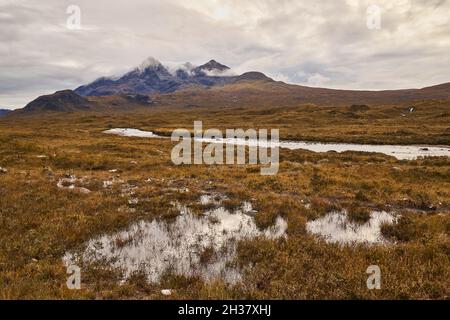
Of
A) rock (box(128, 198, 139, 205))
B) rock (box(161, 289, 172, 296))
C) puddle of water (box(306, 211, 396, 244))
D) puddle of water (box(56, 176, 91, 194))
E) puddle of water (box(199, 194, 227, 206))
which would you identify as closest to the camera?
rock (box(161, 289, 172, 296))

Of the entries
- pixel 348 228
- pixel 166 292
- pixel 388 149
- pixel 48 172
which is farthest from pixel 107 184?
pixel 388 149

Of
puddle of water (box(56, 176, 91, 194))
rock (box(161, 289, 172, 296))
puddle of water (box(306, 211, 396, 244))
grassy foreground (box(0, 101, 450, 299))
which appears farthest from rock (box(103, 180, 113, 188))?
rock (box(161, 289, 172, 296))

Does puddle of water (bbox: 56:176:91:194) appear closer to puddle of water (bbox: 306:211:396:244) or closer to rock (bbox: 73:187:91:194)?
rock (bbox: 73:187:91:194)

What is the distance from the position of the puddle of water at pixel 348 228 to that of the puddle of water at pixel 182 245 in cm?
143

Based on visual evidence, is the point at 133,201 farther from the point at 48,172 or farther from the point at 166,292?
the point at 48,172

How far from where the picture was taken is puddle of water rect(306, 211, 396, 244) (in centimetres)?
1162

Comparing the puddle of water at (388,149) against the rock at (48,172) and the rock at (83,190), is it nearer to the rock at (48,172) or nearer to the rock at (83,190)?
the rock at (48,172)

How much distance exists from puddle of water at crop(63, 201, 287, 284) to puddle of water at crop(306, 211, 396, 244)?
143cm

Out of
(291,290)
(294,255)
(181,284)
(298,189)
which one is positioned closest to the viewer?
(291,290)

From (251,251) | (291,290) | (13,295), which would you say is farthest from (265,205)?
(13,295)

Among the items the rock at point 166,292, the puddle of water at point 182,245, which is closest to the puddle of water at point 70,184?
the puddle of water at point 182,245
